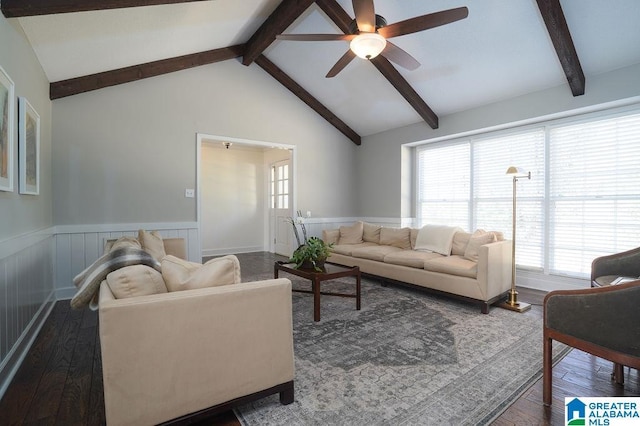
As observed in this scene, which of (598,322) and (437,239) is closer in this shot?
(598,322)

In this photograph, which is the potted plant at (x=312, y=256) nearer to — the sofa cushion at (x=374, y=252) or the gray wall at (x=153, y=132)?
the sofa cushion at (x=374, y=252)

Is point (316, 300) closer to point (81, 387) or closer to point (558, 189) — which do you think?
point (81, 387)

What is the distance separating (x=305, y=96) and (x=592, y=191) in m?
4.43

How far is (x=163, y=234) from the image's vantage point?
449 centimetres

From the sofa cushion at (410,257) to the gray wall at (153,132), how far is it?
2450mm

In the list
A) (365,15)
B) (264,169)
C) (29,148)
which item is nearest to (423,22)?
(365,15)

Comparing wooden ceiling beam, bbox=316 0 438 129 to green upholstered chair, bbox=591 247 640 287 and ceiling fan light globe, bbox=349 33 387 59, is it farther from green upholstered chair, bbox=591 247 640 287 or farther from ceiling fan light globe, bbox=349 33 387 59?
green upholstered chair, bbox=591 247 640 287

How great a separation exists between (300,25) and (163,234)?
3.48m

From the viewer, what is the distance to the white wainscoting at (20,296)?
6.53 ft

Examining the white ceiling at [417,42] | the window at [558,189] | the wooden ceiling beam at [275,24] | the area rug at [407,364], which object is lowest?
the area rug at [407,364]

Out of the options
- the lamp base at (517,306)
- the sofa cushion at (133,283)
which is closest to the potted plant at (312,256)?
the sofa cushion at (133,283)

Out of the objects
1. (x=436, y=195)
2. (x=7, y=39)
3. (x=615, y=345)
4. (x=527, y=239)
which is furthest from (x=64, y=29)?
(x=527, y=239)

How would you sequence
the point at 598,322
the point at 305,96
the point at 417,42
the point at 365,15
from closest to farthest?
1. the point at 598,322
2. the point at 365,15
3. the point at 417,42
4. the point at 305,96

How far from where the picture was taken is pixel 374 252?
4.56m
